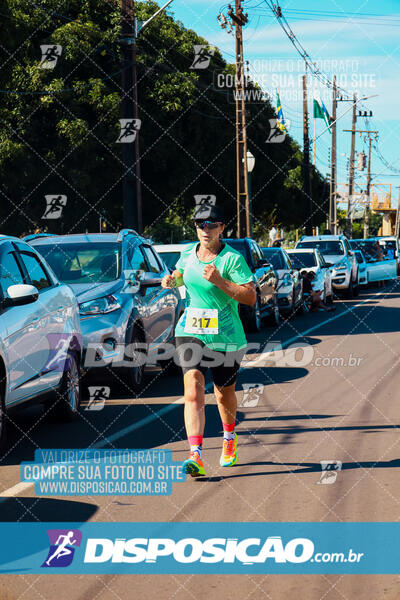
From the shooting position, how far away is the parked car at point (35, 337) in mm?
8039

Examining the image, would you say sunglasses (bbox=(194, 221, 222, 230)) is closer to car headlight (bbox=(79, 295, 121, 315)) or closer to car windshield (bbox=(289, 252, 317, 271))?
car headlight (bbox=(79, 295, 121, 315))

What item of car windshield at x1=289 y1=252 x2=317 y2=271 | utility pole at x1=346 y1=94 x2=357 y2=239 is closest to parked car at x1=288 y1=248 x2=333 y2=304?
car windshield at x1=289 y1=252 x2=317 y2=271

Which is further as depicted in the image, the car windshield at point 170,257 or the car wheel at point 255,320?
the car wheel at point 255,320

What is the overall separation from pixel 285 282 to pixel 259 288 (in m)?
3.38

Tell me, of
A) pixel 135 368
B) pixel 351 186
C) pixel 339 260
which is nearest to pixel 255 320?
pixel 135 368

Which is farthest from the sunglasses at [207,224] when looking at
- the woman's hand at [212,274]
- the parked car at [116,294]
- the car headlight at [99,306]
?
the car headlight at [99,306]

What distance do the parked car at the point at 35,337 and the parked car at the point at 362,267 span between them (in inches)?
1131

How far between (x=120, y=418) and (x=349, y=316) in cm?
1500

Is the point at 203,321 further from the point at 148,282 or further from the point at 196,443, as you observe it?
the point at 148,282

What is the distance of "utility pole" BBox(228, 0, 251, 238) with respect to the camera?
29.2 m

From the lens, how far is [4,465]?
7887 millimetres

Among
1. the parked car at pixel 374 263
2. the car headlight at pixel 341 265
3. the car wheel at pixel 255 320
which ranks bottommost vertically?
the parked car at pixel 374 263

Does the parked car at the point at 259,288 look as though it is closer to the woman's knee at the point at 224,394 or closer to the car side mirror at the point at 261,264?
the car side mirror at the point at 261,264

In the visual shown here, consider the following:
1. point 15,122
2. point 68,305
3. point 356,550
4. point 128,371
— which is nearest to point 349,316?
point 15,122
